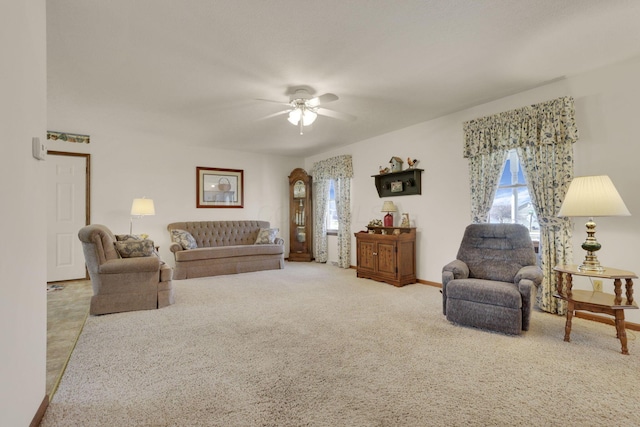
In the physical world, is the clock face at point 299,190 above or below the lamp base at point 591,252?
above

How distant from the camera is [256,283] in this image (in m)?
5.04

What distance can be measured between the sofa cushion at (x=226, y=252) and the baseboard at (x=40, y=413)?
144 inches

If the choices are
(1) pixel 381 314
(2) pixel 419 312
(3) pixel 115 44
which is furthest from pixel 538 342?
(3) pixel 115 44

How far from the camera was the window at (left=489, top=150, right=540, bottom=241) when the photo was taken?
3.88 meters

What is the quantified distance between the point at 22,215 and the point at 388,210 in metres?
4.57

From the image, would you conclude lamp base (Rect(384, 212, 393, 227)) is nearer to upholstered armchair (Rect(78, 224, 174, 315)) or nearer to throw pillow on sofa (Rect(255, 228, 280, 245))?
throw pillow on sofa (Rect(255, 228, 280, 245))

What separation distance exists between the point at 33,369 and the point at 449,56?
3.71 meters

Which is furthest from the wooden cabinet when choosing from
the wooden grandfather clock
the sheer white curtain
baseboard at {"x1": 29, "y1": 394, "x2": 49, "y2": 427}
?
baseboard at {"x1": 29, "y1": 394, "x2": 49, "y2": 427}

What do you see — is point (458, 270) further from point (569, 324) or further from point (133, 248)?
point (133, 248)

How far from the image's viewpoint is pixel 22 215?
1.50 meters

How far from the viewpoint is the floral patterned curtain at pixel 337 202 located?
649 centimetres

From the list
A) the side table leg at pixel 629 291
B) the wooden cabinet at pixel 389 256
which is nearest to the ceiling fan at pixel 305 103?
the wooden cabinet at pixel 389 256

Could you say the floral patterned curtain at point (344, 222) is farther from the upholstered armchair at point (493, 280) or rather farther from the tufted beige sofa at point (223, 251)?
the upholstered armchair at point (493, 280)

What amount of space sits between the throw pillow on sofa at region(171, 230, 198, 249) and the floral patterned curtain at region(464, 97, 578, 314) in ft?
16.8
